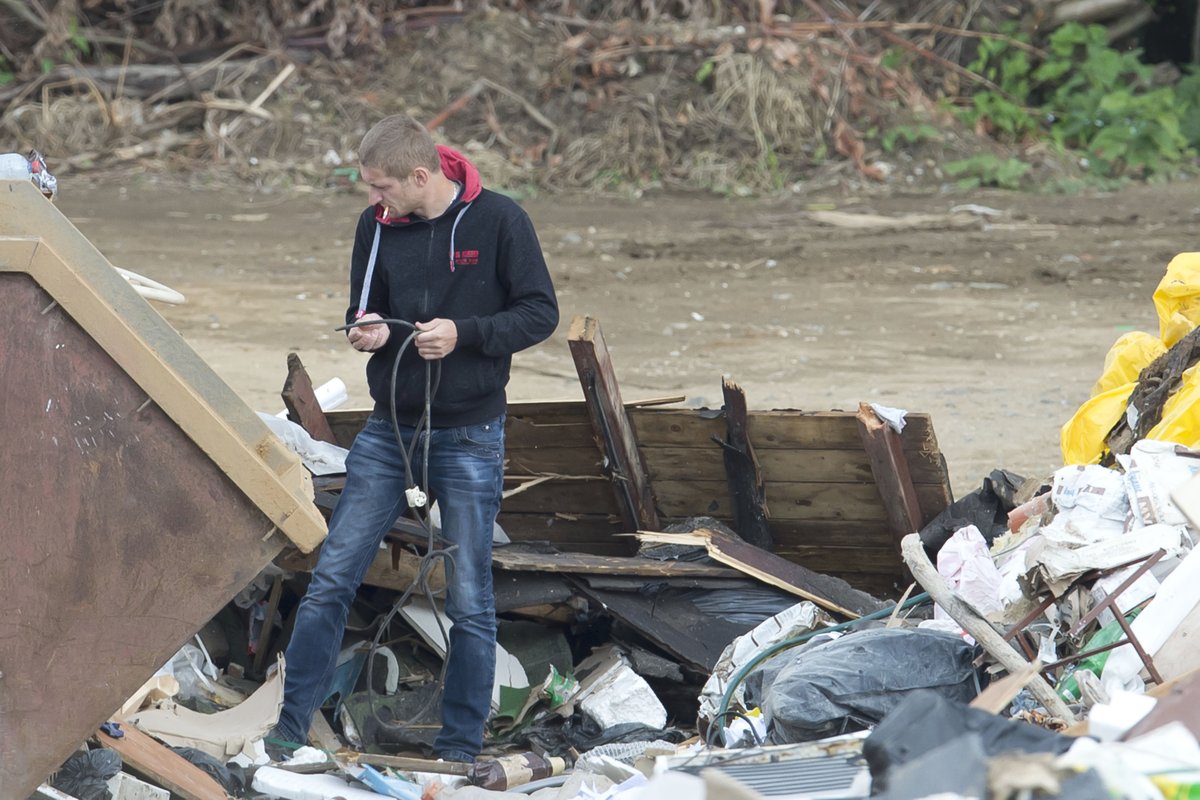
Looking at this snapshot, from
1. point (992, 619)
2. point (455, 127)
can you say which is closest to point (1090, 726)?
point (992, 619)

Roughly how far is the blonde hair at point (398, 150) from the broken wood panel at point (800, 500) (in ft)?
5.95

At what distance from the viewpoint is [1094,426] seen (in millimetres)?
4605

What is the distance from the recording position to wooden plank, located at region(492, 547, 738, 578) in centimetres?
443

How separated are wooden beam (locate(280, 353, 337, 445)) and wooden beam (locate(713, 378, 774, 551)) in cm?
147

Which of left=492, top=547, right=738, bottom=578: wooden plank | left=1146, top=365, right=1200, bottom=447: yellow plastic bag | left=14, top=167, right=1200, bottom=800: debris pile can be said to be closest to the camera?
left=14, top=167, right=1200, bottom=800: debris pile

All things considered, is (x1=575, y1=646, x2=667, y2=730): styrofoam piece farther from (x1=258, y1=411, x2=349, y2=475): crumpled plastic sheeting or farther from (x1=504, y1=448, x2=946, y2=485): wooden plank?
(x1=258, y1=411, x2=349, y2=475): crumpled plastic sheeting

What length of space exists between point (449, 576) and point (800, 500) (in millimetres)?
1596

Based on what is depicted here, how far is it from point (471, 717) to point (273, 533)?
1.29m

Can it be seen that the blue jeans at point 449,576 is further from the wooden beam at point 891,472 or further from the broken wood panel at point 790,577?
the wooden beam at point 891,472

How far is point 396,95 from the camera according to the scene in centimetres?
1388

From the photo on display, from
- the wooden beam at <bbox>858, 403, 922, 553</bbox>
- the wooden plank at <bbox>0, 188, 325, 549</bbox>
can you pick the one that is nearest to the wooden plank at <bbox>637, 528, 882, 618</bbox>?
the wooden beam at <bbox>858, 403, 922, 553</bbox>

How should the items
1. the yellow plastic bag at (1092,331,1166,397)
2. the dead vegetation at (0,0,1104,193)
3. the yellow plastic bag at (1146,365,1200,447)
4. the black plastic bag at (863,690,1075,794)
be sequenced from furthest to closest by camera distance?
the dead vegetation at (0,0,1104,193), the yellow plastic bag at (1092,331,1166,397), the yellow plastic bag at (1146,365,1200,447), the black plastic bag at (863,690,1075,794)

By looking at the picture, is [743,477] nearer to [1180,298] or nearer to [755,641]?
[755,641]

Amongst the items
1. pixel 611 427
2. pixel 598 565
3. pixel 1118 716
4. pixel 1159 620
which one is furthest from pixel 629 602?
pixel 1118 716
